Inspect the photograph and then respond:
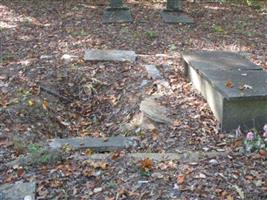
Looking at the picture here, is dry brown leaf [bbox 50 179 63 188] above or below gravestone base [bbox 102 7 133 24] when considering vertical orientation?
below

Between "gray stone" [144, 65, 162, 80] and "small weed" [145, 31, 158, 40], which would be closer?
"gray stone" [144, 65, 162, 80]

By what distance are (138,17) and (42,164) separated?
220 inches

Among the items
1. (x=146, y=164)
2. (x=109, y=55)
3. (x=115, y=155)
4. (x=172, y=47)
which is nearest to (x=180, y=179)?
(x=146, y=164)

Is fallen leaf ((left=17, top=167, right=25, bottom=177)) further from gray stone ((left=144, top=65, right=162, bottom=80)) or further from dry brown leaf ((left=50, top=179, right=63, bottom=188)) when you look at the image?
gray stone ((left=144, top=65, right=162, bottom=80))

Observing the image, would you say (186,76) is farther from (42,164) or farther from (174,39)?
(42,164)

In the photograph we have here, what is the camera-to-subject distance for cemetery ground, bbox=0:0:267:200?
317cm

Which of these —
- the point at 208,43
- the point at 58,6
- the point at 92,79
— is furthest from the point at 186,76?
the point at 58,6

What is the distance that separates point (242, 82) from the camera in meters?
4.31

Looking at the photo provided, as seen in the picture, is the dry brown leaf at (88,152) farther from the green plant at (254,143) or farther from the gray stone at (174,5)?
the gray stone at (174,5)

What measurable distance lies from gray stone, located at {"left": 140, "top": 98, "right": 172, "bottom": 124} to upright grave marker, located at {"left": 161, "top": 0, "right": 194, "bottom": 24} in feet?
12.6

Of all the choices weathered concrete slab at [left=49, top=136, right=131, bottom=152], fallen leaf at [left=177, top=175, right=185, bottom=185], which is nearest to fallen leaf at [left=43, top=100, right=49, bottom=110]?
weathered concrete slab at [left=49, top=136, right=131, bottom=152]

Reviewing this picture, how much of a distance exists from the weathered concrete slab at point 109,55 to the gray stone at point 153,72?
0.41 meters

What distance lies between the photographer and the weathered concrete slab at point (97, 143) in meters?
3.84

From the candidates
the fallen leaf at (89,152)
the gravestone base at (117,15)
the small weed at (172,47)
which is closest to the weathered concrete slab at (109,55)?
the small weed at (172,47)
